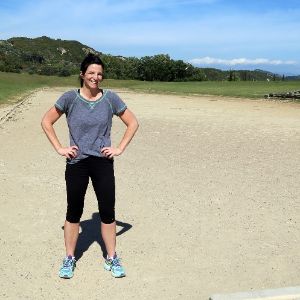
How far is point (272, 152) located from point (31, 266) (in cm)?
700

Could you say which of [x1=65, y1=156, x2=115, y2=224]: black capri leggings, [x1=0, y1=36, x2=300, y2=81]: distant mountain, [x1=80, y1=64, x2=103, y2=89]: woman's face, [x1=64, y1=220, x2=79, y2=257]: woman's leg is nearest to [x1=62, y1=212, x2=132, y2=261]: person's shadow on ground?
[x1=64, y1=220, x2=79, y2=257]: woman's leg

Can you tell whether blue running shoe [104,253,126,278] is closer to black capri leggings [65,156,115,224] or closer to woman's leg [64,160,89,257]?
woman's leg [64,160,89,257]

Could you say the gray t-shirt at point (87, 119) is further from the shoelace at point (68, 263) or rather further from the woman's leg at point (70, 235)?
the shoelace at point (68, 263)

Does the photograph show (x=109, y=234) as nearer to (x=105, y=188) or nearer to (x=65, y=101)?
(x=105, y=188)

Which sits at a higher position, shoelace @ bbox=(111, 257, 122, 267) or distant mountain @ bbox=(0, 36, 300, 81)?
distant mountain @ bbox=(0, 36, 300, 81)

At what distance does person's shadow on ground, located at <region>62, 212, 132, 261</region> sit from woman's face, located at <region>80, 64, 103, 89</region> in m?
1.69

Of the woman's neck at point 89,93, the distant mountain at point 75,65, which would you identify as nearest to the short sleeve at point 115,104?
the woman's neck at point 89,93

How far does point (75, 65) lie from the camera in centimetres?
13175

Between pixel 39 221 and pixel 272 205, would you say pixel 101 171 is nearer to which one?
pixel 39 221

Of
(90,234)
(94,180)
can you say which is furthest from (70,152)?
(90,234)

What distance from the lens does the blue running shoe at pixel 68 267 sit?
3.41 metres

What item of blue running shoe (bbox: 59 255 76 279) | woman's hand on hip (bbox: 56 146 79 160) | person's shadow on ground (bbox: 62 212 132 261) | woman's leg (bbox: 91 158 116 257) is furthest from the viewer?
person's shadow on ground (bbox: 62 212 132 261)

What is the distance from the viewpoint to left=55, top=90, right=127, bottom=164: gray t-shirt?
3.19 metres

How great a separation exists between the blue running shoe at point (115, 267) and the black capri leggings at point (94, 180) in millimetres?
440
